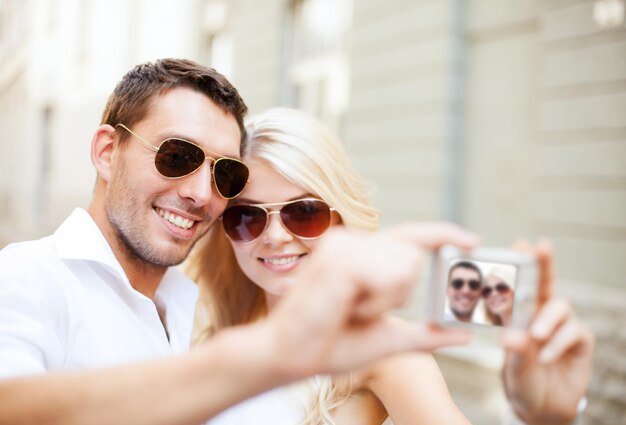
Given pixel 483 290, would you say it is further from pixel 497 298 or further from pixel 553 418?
pixel 553 418

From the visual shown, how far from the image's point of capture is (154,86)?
4.99 ft

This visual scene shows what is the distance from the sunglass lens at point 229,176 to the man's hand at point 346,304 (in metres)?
0.93

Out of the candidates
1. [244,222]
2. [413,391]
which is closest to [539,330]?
[413,391]

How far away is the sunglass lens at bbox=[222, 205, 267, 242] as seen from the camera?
187cm

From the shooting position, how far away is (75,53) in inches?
194

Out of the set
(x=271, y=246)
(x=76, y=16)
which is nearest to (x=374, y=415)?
(x=271, y=246)

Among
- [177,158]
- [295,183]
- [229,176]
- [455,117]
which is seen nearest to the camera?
[177,158]

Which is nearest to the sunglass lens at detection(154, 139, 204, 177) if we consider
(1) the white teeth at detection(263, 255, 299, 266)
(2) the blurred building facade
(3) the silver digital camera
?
(1) the white teeth at detection(263, 255, 299, 266)

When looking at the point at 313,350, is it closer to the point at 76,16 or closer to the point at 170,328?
the point at 170,328

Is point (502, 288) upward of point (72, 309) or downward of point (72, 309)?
upward

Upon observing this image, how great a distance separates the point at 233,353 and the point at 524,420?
62 centimetres

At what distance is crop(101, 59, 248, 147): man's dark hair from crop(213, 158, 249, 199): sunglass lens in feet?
0.51

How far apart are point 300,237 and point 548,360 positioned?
108cm

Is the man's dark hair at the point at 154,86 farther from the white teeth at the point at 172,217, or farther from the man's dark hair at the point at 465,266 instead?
the man's dark hair at the point at 465,266
